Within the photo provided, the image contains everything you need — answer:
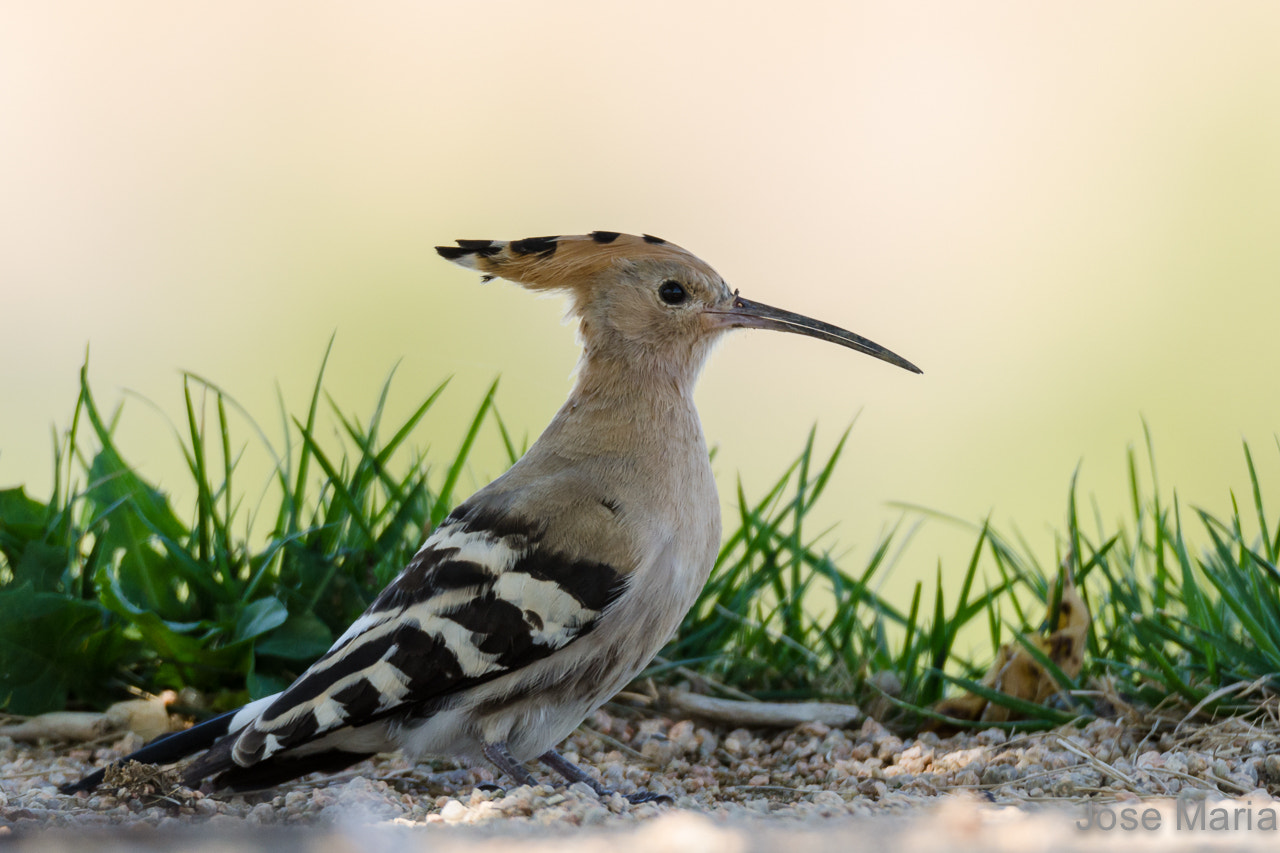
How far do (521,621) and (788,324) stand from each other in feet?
3.08

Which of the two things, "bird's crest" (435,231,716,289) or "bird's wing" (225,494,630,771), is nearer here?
"bird's wing" (225,494,630,771)

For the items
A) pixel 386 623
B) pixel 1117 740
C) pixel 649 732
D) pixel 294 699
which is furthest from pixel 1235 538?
pixel 294 699

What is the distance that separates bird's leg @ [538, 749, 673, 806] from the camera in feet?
6.79

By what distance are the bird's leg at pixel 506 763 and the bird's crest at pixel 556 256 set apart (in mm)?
934

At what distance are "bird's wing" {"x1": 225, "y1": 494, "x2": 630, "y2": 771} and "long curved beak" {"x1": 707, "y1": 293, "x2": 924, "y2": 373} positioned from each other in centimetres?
67

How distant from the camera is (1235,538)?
255 centimetres

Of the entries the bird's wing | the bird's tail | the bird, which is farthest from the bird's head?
the bird's tail

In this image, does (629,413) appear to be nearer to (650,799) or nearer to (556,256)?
(556,256)

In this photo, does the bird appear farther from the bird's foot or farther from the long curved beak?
the long curved beak

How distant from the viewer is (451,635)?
209cm

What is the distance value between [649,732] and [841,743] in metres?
0.41

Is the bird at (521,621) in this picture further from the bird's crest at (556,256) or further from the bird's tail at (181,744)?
the bird's crest at (556,256)

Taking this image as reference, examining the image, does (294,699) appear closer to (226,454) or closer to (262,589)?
(262,589)

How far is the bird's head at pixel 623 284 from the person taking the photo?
8.31 ft
